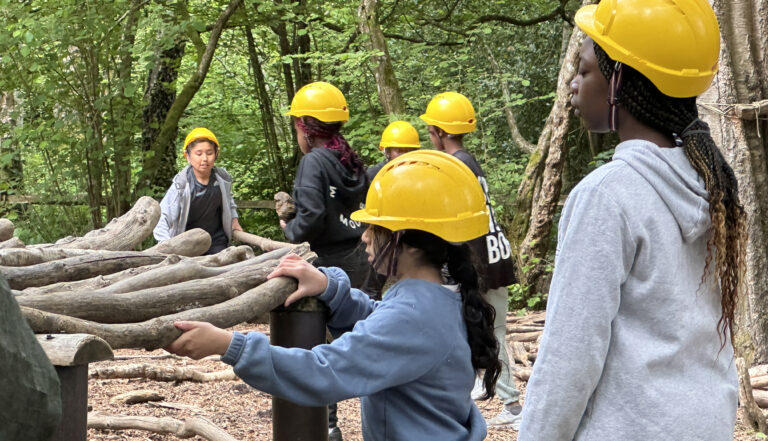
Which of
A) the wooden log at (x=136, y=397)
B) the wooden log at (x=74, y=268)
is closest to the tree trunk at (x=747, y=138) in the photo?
the wooden log at (x=136, y=397)

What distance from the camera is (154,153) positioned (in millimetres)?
10711

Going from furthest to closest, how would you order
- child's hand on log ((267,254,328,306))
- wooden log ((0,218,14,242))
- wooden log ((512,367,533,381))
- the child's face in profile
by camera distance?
wooden log ((512,367,533,381))
the child's face in profile
wooden log ((0,218,14,242))
child's hand on log ((267,254,328,306))

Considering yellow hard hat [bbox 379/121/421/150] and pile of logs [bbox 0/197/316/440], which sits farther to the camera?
yellow hard hat [bbox 379/121/421/150]

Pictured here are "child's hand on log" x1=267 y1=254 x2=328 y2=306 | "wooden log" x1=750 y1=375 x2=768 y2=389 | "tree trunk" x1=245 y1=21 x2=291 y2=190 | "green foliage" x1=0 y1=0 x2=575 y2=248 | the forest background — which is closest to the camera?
"child's hand on log" x1=267 y1=254 x2=328 y2=306

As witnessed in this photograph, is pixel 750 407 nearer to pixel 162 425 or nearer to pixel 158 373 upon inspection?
pixel 162 425

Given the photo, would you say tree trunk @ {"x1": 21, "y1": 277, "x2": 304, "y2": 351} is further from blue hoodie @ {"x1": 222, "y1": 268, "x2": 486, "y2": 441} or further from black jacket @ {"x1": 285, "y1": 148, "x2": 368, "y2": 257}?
black jacket @ {"x1": 285, "y1": 148, "x2": 368, "y2": 257}

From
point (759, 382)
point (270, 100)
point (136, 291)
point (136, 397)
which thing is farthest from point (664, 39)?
point (270, 100)

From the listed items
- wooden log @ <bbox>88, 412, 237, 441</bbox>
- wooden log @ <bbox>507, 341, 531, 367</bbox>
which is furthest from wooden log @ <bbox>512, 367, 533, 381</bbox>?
wooden log @ <bbox>88, 412, 237, 441</bbox>

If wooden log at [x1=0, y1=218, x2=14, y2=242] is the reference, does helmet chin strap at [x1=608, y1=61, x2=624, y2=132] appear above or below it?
above

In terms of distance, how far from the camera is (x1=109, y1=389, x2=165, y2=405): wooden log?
18.0ft

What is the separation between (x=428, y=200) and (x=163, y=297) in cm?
81

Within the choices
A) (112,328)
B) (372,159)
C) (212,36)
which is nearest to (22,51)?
(212,36)

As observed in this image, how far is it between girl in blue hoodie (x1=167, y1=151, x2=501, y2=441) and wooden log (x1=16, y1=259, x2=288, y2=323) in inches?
15.6

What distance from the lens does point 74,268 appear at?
3.14m
